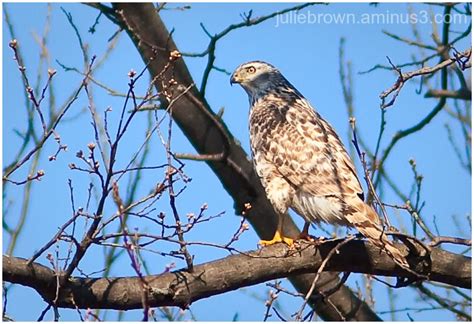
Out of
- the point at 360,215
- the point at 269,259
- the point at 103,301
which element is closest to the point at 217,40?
the point at 360,215

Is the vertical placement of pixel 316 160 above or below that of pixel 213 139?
below

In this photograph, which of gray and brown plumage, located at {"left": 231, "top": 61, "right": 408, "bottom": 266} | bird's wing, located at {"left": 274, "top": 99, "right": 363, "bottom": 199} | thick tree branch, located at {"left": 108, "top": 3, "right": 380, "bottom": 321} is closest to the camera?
gray and brown plumage, located at {"left": 231, "top": 61, "right": 408, "bottom": 266}

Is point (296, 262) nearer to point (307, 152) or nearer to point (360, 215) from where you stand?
point (360, 215)

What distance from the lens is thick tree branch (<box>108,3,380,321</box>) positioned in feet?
22.4

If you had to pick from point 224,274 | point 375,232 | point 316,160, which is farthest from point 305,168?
point 224,274

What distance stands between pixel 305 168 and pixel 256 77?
148 cm

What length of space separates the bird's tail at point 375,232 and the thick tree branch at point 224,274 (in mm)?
86

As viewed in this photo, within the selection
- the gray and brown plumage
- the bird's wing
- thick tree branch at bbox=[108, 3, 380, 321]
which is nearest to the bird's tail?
the gray and brown plumage

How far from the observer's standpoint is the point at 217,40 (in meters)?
6.80

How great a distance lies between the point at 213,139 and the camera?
7047 mm

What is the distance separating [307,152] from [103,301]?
6.62ft

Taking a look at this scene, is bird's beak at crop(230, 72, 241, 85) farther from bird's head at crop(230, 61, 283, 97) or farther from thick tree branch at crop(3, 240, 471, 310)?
thick tree branch at crop(3, 240, 471, 310)

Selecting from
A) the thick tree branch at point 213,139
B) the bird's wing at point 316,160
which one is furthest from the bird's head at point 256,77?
the bird's wing at point 316,160

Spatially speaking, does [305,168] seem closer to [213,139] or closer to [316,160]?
[316,160]
